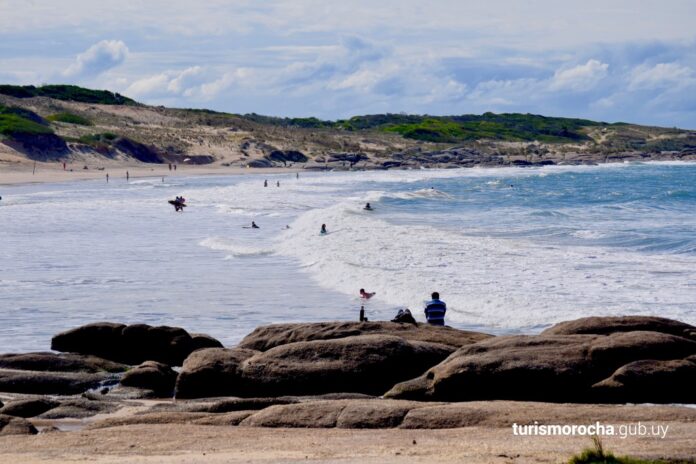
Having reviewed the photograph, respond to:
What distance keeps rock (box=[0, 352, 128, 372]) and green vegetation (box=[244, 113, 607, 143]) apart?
133402 millimetres

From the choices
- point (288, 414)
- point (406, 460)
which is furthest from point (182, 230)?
point (406, 460)

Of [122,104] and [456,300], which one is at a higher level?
[122,104]

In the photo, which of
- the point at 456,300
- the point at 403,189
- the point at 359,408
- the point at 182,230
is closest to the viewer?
the point at 359,408

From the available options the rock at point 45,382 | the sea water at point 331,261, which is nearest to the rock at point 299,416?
the rock at point 45,382

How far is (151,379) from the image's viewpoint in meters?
14.3

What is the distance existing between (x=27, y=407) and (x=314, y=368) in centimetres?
378

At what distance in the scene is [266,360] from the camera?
1381 cm

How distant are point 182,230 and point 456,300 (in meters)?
20.4

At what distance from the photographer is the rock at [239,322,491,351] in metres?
15.0

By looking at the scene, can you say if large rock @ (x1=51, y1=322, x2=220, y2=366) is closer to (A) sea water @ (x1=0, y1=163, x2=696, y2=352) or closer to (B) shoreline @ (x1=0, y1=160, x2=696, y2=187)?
(A) sea water @ (x1=0, y1=163, x2=696, y2=352)

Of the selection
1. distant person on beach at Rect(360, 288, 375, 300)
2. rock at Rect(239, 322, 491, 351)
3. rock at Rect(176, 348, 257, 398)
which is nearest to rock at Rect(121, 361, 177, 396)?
rock at Rect(176, 348, 257, 398)

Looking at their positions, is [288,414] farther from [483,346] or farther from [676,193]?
[676,193]

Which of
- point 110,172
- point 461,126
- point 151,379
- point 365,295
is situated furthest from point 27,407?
point 461,126

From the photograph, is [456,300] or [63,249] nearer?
[456,300]
